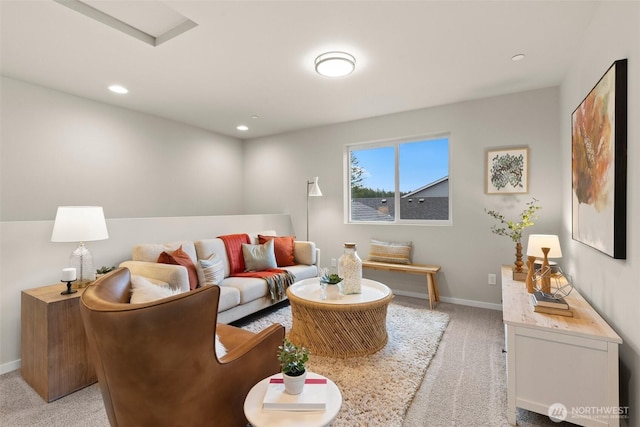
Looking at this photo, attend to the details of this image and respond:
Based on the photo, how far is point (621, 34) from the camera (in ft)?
5.27

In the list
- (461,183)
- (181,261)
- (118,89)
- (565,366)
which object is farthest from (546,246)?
(118,89)

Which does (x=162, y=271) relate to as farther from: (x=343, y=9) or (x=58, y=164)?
(x=343, y=9)

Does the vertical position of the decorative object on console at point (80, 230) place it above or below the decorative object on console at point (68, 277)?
above

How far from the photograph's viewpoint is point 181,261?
2750mm

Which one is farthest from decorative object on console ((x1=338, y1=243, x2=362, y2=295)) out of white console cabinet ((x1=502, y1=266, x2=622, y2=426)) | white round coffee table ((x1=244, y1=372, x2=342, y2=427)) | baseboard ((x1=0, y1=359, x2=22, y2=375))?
baseboard ((x1=0, y1=359, x2=22, y2=375))

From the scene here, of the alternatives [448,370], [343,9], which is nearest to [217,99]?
[343,9]

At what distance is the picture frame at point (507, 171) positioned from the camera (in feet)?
10.9

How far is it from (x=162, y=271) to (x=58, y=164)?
2098 millimetres

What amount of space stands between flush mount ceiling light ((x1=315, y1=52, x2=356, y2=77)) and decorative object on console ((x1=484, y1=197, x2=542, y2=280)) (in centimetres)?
235

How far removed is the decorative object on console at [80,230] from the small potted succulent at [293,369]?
6.21 ft

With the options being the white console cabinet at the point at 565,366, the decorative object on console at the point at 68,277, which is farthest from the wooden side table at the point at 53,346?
the white console cabinet at the point at 565,366

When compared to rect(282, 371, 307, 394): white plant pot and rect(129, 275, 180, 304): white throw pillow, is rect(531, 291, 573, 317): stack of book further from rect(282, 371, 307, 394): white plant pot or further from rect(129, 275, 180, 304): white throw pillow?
rect(129, 275, 180, 304): white throw pillow

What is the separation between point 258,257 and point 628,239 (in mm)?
3180

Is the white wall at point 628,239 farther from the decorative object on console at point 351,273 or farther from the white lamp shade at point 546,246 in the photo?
the decorative object on console at point 351,273
